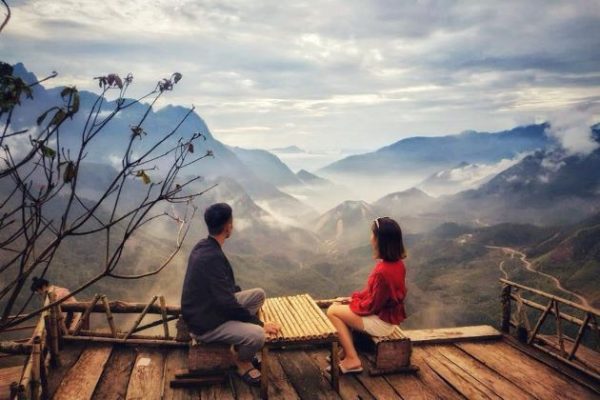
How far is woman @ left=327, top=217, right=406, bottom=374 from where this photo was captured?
6.76 meters

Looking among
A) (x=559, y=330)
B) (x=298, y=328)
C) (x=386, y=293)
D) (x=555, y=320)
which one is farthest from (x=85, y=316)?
(x=555, y=320)

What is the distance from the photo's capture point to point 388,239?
6738 millimetres

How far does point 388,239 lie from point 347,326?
173 centimetres

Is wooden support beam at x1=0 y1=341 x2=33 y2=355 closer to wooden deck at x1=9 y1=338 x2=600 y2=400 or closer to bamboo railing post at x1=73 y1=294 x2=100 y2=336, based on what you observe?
wooden deck at x1=9 y1=338 x2=600 y2=400

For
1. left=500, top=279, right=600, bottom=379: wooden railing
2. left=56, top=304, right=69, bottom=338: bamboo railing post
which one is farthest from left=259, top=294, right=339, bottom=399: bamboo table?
left=500, top=279, right=600, bottom=379: wooden railing

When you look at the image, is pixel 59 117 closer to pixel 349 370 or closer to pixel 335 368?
pixel 335 368

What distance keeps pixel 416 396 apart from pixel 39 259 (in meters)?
5.53

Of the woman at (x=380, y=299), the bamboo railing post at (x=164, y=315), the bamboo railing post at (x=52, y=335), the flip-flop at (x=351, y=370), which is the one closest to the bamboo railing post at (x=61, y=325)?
the bamboo railing post at (x=52, y=335)

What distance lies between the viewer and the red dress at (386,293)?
679 cm

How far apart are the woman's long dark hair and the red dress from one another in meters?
0.12

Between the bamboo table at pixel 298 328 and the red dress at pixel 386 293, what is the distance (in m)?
0.76

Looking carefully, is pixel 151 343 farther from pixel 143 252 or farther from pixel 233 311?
pixel 143 252

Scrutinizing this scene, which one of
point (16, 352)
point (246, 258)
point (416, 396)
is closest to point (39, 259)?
point (16, 352)

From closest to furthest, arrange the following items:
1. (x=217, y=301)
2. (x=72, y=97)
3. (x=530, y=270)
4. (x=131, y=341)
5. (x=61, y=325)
→ (x=72, y=97) → (x=217, y=301) → (x=61, y=325) → (x=131, y=341) → (x=530, y=270)
